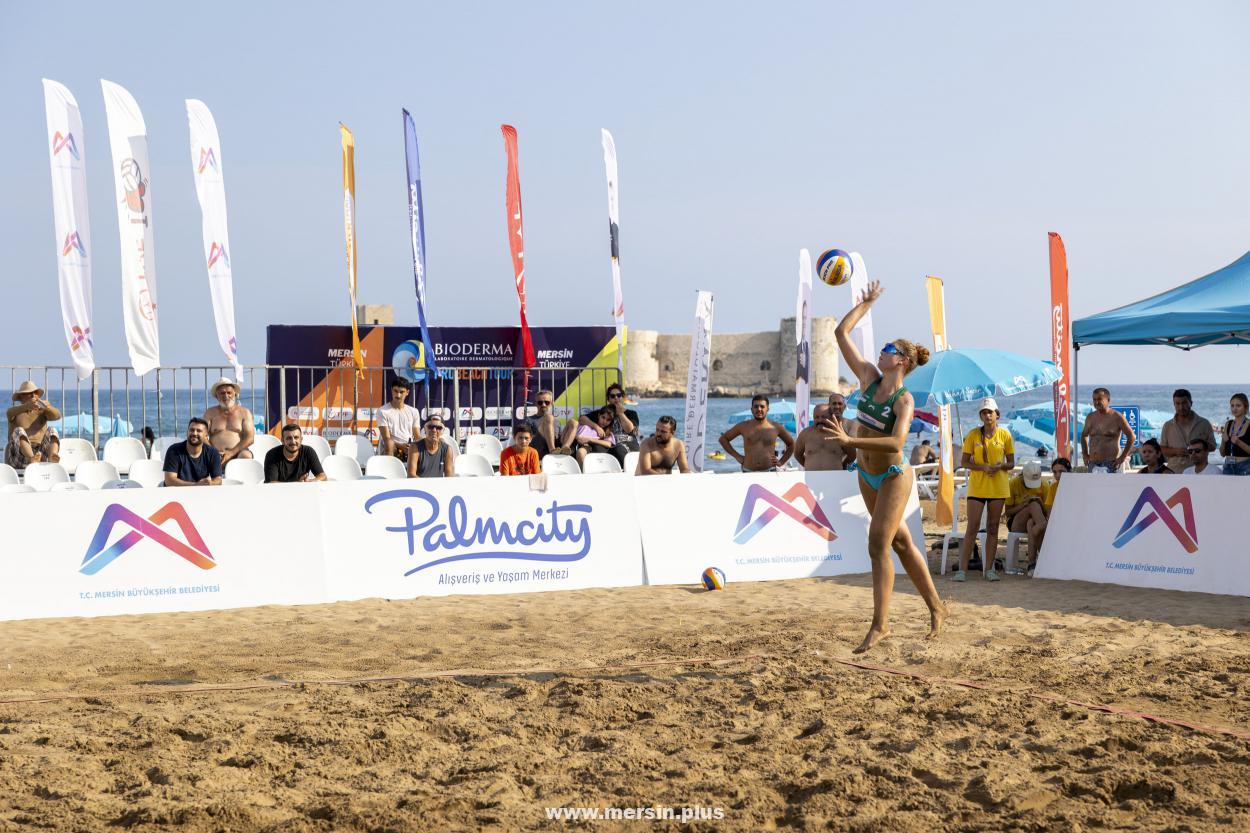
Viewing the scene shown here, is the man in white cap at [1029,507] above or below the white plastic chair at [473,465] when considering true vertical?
below

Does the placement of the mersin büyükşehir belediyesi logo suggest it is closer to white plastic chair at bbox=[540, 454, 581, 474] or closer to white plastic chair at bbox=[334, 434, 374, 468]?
white plastic chair at bbox=[540, 454, 581, 474]

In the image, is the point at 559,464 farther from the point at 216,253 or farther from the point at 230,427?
the point at 216,253

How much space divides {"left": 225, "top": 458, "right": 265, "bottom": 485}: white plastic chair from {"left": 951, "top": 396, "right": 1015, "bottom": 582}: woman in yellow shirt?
615 centimetres

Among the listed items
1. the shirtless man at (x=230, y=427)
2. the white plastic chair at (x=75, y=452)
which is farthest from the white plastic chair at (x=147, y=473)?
the white plastic chair at (x=75, y=452)

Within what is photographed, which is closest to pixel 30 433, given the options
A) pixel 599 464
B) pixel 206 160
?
pixel 206 160

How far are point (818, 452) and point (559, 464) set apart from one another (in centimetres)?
250

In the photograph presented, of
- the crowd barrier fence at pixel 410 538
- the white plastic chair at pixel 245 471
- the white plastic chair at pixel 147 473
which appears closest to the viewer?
the crowd barrier fence at pixel 410 538

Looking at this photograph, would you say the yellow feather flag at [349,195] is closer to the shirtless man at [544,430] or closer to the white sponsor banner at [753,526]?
the shirtless man at [544,430]

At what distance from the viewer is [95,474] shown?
1071 cm

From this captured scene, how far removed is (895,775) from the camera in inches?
174

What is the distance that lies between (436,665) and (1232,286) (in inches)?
328

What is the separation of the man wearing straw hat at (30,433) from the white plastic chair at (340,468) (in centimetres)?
318

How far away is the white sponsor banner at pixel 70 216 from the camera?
12.3 m

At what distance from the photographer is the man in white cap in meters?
10.9
